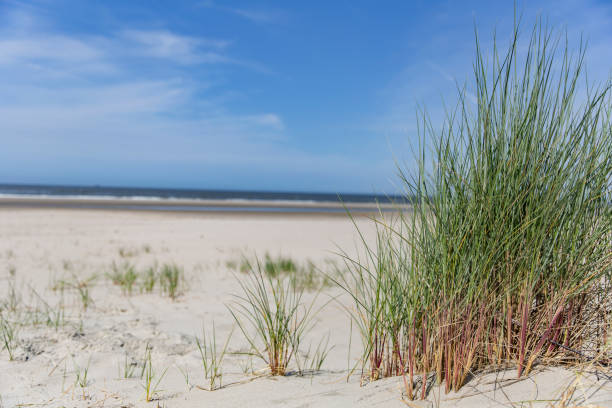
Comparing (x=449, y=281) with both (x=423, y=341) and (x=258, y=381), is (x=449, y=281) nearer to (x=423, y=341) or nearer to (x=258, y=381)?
(x=423, y=341)

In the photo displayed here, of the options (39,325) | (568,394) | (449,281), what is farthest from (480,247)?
(39,325)

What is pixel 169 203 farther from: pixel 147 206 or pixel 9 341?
pixel 9 341

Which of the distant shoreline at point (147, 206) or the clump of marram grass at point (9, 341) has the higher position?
the clump of marram grass at point (9, 341)

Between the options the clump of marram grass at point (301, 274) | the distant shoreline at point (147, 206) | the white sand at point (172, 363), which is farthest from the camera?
the distant shoreline at point (147, 206)

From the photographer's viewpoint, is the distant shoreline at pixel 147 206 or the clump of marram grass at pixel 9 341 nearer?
the clump of marram grass at pixel 9 341

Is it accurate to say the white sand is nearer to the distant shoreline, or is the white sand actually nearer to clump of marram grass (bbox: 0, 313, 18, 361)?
clump of marram grass (bbox: 0, 313, 18, 361)

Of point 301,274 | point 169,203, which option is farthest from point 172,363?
point 169,203

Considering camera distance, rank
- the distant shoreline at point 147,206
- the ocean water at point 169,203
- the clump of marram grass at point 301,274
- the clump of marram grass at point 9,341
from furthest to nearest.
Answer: the ocean water at point 169,203 → the distant shoreline at point 147,206 → the clump of marram grass at point 301,274 → the clump of marram grass at point 9,341

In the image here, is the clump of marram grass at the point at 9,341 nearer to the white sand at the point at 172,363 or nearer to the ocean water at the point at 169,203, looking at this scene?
the white sand at the point at 172,363

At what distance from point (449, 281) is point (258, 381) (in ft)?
3.42

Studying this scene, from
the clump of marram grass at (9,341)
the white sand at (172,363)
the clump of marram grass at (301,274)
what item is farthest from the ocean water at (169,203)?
the clump of marram grass at (9,341)

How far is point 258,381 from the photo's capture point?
2.13 m

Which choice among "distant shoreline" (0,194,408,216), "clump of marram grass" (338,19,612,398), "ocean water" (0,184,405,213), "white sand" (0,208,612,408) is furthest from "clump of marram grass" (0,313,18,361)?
"distant shoreline" (0,194,408,216)

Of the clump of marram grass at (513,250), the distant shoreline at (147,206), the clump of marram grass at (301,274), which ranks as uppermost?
the clump of marram grass at (513,250)
